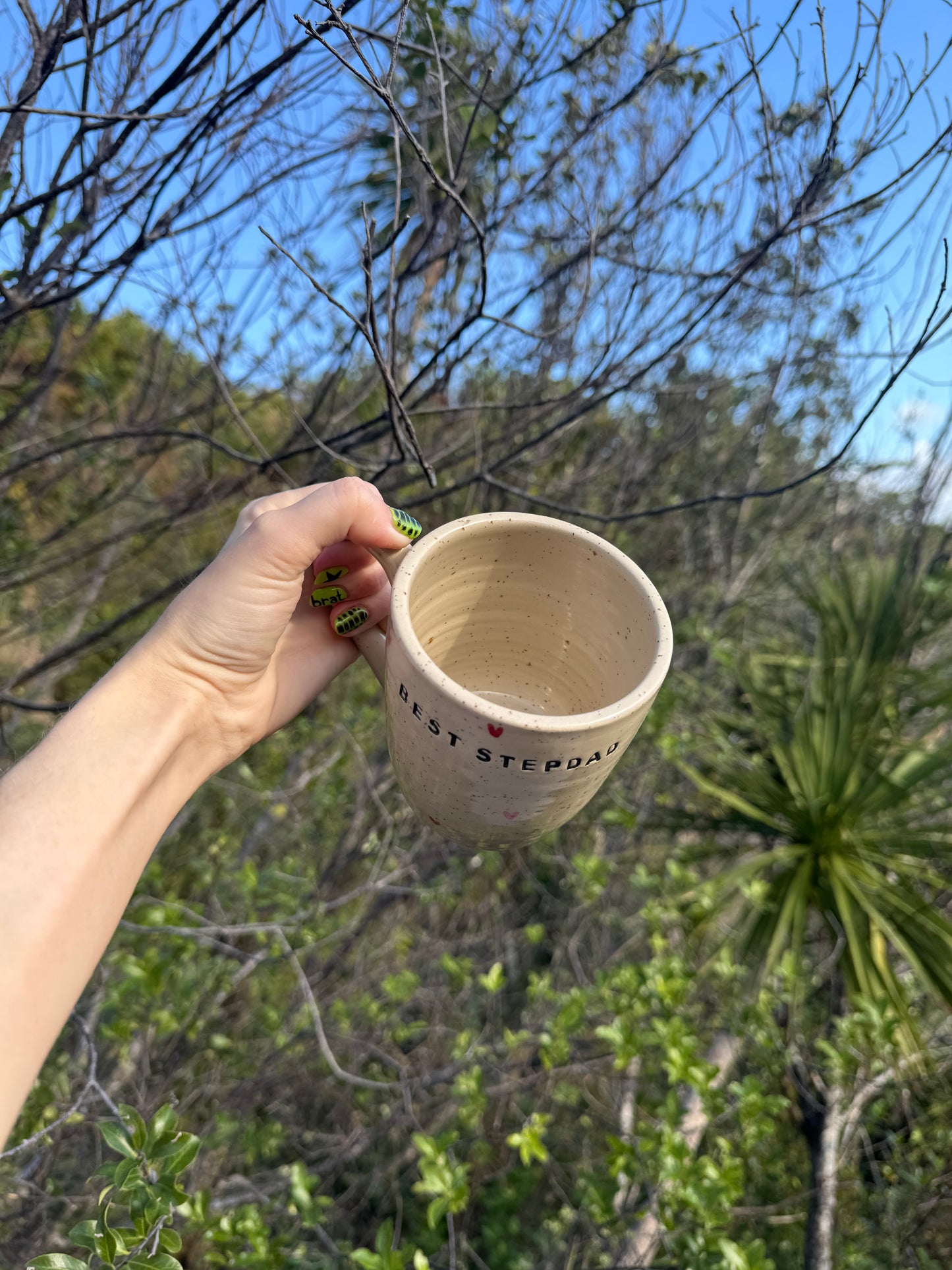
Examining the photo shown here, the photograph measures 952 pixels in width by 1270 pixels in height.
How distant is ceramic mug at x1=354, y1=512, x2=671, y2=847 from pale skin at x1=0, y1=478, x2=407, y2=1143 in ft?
0.31

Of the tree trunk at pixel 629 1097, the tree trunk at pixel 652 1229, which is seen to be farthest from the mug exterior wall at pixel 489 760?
the tree trunk at pixel 629 1097

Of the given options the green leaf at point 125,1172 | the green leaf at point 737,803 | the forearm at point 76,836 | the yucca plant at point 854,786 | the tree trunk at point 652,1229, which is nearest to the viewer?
the forearm at point 76,836

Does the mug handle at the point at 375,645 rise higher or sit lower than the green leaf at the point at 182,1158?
higher

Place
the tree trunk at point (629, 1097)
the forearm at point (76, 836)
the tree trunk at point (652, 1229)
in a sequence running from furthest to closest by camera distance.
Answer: the tree trunk at point (629, 1097)
the tree trunk at point (652, 1229)
the forearm at point (76, 836)

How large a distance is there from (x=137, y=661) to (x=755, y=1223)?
2.87 m

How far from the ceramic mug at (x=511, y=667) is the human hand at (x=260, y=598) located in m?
0.06

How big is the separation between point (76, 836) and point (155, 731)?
0.16 metres

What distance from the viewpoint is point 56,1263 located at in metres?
0.69

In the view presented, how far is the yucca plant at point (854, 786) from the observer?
107 inches

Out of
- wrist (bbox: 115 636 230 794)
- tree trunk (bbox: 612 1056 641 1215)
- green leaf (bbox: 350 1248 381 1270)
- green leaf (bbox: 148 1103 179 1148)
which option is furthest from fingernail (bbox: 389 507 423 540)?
tree trunk (bbox: 612 1056 641 1215)

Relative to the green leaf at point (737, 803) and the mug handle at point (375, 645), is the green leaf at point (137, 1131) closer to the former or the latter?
the mug handle at point (375, 645)

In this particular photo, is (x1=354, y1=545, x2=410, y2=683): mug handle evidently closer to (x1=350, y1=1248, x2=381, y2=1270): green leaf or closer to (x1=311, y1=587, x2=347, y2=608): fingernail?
(x1=311, y1=587, x2=347, y2=608): fingernail

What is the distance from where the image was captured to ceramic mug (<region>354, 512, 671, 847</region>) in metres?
0.73

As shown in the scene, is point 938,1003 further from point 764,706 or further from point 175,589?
point 175,589
